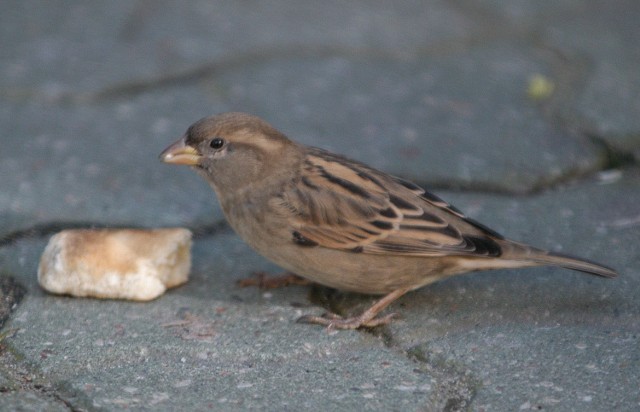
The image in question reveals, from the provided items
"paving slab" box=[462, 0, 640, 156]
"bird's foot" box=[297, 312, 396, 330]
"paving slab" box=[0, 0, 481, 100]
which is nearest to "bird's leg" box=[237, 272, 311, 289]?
"bird's foot" box=[297, 312, 396, 330]

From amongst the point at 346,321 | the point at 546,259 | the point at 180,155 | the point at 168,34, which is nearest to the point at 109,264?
the point at 180,155

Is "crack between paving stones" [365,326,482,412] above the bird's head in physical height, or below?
below

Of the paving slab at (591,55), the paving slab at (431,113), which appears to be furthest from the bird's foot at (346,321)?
the paving slab at (591,55)

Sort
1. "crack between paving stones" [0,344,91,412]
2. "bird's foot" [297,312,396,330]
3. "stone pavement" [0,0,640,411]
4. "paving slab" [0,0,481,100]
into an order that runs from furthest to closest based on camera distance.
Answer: "paving slab" [0,0,481,100] → "bird's foot" [297,312,396,330] → "stone pavement" [0,0,640,411] → "crack between paving stones" [0,344,91,412]

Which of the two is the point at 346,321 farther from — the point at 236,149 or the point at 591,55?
the point at 591,55

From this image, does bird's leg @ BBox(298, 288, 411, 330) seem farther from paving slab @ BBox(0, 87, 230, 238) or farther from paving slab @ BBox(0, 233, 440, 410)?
paving slab @ BBox(0, 87, 230, 238)

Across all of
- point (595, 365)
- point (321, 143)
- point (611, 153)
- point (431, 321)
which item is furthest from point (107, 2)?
point (595, 365)

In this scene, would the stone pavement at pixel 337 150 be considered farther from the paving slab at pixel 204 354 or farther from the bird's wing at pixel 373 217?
the bird's wing at pixel 373 217

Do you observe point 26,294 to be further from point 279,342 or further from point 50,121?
point 50,121

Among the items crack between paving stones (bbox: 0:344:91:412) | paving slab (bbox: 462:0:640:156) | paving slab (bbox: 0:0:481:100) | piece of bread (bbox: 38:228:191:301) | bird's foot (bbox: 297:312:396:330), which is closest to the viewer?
crack between paving stones (bbox: 0:344:91:412)
